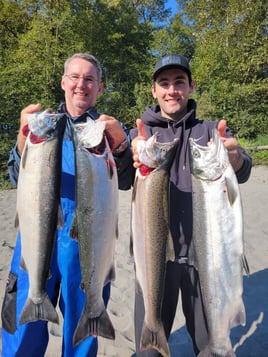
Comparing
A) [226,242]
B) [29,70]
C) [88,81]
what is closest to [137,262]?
[226,242]

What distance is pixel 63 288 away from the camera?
263 centimetres

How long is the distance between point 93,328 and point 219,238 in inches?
42.5

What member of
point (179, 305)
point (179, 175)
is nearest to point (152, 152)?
point (179, 175)

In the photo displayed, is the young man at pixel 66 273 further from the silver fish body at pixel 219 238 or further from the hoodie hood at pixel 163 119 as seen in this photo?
the silver fish body at pixel 219 238

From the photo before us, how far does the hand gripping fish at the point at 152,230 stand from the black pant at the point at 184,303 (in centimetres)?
31

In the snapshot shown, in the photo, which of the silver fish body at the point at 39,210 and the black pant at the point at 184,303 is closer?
the silver fish body at the point at 39,210

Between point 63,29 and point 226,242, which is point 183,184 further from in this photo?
point 63,29

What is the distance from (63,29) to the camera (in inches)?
710

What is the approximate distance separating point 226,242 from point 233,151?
2.12 feet

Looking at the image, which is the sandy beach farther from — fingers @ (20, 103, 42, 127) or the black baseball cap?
the black baseball cap

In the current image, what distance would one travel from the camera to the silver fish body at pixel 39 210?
212 centimetres

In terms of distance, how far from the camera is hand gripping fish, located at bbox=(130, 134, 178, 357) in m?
2.18

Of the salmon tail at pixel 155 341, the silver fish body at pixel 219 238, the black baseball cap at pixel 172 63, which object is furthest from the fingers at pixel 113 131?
the salmon tail at pixel 155 341

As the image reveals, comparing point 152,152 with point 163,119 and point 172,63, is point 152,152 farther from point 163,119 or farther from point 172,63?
point 172,63
